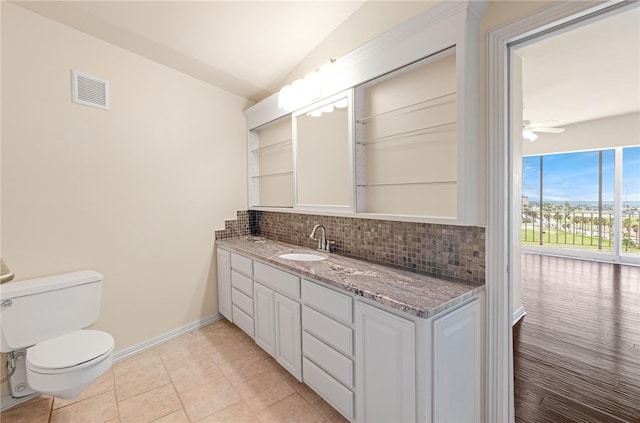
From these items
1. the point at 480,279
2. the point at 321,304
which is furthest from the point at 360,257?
the point at 480,279

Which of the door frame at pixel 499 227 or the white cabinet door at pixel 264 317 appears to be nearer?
the door frame at pixel 499 227

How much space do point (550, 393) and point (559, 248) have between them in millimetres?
5398

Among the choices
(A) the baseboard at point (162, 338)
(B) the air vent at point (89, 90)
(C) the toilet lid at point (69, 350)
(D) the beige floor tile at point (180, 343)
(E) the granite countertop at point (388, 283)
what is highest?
(B) the air vent at point (89, 90)

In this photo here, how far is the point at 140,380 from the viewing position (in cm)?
212

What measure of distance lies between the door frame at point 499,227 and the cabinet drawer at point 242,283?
5.76 feet

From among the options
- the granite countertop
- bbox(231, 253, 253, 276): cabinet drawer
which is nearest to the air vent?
bbox(231, 253, 253, 276): cabinet drawer

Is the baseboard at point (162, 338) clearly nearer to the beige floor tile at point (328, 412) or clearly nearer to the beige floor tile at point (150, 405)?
the beige floor tile at point (150, 405)

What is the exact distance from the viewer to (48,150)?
202 cm

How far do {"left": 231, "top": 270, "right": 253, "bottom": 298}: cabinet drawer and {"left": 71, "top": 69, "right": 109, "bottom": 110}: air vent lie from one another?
5.69ft

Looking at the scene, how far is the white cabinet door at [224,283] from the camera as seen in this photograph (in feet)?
9.27

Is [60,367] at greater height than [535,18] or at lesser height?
lesser

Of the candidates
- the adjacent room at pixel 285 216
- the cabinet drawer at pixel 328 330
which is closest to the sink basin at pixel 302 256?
the adjacent room at pixel 285 216

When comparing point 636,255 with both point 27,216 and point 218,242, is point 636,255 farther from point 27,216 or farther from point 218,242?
point 27,216

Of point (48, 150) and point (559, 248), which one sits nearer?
point (48, 150)
